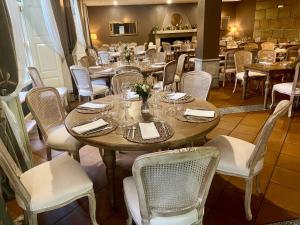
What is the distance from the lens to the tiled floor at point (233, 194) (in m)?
1.81

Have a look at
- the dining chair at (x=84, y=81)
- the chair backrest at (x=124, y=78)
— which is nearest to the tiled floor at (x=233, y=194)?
the chair backrest at (x=124, y=78)

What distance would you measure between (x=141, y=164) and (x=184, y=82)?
1.94 m

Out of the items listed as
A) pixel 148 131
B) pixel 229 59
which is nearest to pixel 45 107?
pixel 148 131

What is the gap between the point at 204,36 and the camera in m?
4.81

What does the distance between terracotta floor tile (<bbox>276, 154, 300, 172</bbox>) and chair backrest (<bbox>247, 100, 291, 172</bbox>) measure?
0.95 m

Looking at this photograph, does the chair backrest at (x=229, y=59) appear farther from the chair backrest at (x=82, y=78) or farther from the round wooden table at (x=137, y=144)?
the round wooden table at (x=137, y=144)

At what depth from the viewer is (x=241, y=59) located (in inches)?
189

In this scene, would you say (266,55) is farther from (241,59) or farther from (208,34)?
(208,34)

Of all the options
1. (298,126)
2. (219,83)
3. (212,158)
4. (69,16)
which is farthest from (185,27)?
(212,158)

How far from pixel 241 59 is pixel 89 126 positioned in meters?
4.07

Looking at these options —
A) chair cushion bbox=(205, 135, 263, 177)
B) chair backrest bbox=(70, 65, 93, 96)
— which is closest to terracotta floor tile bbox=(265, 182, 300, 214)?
chair cushion bbox=(205, 135, 263, 177)

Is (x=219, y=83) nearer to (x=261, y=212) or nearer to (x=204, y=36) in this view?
(x=204, y=36)

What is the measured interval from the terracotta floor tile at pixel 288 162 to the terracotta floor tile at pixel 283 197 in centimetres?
38

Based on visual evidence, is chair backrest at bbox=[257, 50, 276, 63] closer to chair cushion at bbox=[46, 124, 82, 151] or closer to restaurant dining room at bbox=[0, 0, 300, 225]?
restaurant dining room at bbox=[0, 0, 300, 225]
